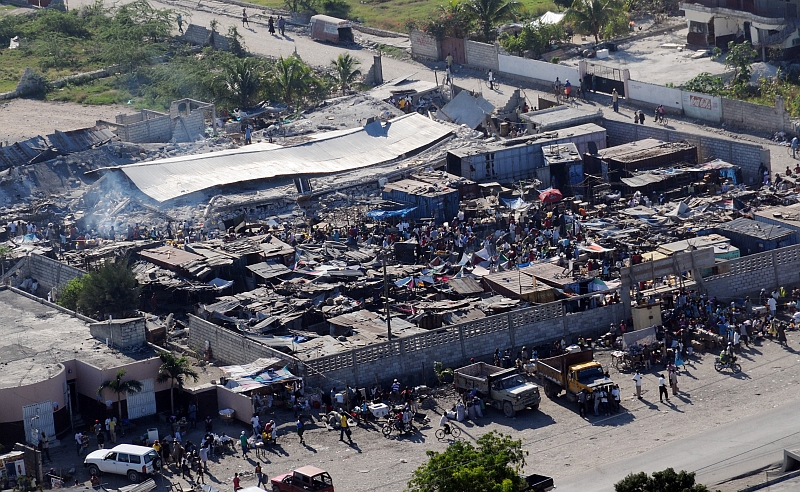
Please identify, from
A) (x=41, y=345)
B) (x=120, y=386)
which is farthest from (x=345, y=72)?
(x=120, y=386)

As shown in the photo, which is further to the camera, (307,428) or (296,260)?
(296,260)

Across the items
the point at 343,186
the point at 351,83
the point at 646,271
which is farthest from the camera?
the point at 351,83

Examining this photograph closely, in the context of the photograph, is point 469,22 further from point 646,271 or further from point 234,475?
point 234,475

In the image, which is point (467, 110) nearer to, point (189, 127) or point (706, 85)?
point (706, 85)

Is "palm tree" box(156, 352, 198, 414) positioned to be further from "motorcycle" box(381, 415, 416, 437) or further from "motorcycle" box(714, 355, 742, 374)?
"motorcycle" box(714, 355, 742, 374)

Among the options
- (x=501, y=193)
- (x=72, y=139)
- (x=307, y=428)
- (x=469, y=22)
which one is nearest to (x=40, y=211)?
(x=72, y=139)

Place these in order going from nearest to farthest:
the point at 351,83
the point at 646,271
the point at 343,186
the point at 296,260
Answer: the point at 646,271
the point at 296,260
the point at 343,186
the point at 351,83

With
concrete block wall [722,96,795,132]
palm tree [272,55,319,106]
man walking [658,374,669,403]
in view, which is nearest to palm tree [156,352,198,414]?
man walking [658,374,669,403]
